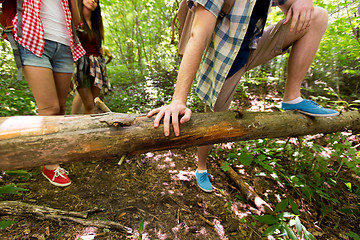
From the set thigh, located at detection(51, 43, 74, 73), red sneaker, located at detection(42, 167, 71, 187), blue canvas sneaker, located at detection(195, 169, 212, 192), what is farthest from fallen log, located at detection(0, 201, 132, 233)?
thigh, located at detection(51, 43, 74, 73)

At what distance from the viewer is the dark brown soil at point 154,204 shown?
1.36 metres

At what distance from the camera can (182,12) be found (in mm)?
1599

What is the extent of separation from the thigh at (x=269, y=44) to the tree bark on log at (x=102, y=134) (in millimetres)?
742

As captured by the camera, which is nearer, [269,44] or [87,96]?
[269,44]

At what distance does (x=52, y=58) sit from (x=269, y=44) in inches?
91.7

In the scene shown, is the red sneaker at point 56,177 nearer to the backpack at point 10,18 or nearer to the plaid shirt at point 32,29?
the backpack at point 10,18

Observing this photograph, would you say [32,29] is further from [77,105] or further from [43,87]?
[77,105]

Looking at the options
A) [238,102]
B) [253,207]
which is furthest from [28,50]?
[238,102]

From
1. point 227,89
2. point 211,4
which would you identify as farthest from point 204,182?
point 211,4

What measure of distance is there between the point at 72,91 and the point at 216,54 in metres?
2.32

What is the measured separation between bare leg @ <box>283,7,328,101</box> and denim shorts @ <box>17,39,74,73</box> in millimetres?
2405

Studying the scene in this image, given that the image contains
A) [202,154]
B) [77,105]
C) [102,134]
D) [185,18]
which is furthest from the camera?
[77,105]

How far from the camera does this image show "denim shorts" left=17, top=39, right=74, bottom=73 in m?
1.40

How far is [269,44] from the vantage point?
5.43 feet
